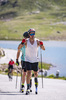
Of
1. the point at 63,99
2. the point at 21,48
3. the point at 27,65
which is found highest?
the point at 21,48

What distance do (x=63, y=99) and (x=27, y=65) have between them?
5.68 ft

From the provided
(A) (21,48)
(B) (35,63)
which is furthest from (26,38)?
(B) (35,63)

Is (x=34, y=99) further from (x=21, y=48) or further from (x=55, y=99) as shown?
(x=21, y=48)

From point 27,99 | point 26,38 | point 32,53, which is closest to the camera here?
point 27,99

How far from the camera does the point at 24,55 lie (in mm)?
8938

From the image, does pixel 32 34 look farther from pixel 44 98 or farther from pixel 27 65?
pixel 44 98

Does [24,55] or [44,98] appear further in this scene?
[24,55]

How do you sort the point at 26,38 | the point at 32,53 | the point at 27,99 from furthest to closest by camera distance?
the point at 26,38
the point at 32,53
the point at 27,99

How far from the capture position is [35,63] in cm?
869

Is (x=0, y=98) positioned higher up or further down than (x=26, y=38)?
further down

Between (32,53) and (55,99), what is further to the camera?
(32,53)

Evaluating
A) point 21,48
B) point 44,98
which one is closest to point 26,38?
point 21,48

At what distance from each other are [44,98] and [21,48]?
6.66 ft

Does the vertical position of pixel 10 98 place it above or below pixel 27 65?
below
